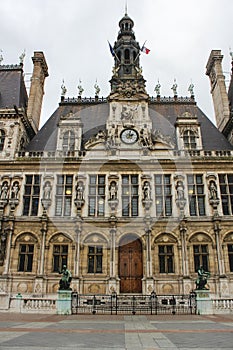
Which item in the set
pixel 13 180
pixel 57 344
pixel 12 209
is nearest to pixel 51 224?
pixel 12 209

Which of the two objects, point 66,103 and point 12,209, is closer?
point 12,209

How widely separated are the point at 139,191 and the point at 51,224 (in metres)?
7.59

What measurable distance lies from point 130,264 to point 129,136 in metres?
11.0

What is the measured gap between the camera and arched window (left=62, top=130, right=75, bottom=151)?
2680 cm

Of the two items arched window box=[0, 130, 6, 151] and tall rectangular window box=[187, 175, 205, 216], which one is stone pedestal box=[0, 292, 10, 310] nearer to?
arched window box=[0, 130, 6, 151]

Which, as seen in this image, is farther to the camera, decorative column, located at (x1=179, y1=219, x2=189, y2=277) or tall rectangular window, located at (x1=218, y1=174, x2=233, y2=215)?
tall rectangular window, located at (x1=218, y1=174, x2=233, y2=215)

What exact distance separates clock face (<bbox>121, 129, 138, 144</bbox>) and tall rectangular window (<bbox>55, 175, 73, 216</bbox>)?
5835mm

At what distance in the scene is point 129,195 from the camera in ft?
81.3

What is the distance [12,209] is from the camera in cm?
2422

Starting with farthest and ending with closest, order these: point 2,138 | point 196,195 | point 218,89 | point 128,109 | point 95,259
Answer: point 218,89 → point 128,109 → point 2,138 → point 196,195 → point 95,259

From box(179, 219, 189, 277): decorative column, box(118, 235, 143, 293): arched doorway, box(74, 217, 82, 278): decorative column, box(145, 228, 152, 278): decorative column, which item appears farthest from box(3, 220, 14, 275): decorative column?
box(179, 219, 189, 277): decorative column

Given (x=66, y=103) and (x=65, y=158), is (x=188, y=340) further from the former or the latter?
(x=66, y=103)

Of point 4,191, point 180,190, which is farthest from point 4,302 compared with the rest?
point 180,190

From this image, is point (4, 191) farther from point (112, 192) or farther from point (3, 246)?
point (112, 192)
